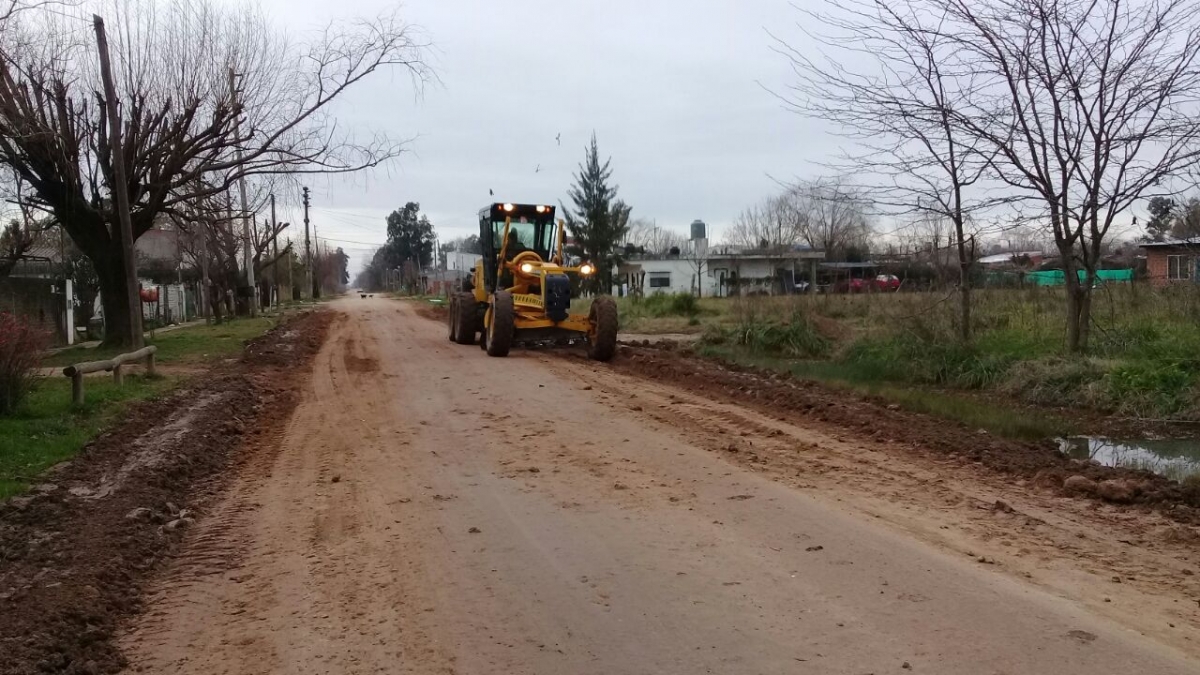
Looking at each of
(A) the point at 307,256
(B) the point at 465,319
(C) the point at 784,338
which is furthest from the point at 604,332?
(A) the point at 307,256

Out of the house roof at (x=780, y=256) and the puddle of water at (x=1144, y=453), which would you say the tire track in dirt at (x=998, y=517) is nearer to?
Answer: the puddle of water at (x=1144, y=453)

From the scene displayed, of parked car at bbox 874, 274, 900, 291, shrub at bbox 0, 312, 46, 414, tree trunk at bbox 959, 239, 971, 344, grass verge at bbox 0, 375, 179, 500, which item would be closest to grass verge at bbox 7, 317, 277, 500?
grass verge at bbox 0, 375, 179, 500

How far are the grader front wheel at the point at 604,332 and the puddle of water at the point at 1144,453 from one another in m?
9.62

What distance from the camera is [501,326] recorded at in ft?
60.2

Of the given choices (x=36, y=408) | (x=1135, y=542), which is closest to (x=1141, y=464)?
(x=1135, y=542)

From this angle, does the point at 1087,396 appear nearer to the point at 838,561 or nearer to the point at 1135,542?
the point at 1135,542

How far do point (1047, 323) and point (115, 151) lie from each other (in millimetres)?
17821

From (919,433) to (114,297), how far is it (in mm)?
18963

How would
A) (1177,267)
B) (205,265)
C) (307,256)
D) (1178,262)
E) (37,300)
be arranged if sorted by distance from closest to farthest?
(37,300)
(1178,262)
(1177,267)
(205,265)
(307,256)

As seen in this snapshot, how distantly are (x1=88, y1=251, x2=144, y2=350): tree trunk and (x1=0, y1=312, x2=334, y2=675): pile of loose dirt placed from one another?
9805 mm

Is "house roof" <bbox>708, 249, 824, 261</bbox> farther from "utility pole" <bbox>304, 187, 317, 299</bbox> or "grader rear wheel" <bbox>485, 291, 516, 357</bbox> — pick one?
"grader rear wheel" <bbox>485, 291, 516, 357</bbox>

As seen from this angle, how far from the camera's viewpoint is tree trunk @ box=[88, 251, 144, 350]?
2166cm

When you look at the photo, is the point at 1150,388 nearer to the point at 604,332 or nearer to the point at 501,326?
the point at 604,332

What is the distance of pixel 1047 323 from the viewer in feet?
54.6
